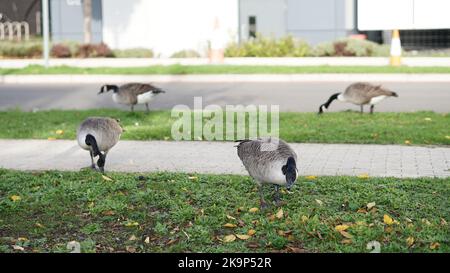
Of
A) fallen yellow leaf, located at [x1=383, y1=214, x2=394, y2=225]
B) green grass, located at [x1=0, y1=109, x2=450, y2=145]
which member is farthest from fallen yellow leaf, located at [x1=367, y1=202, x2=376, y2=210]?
green grass, located at [x1=0, y1=109, x2=450, y2=145]

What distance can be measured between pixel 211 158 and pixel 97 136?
1.87 meters

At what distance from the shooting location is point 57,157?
379 inches

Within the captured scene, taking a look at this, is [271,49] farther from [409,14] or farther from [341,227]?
[341,227]

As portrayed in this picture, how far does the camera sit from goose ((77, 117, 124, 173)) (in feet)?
26.2

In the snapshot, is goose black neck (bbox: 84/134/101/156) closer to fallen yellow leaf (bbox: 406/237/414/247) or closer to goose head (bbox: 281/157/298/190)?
goose head (bbox: 281/157/298/190)

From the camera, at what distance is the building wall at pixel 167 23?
28.3 meters

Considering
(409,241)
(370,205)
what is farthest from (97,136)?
(409,241)

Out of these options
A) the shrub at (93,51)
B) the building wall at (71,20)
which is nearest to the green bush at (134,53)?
the shrub at (93,51)

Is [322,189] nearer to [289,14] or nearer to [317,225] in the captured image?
[317,225]

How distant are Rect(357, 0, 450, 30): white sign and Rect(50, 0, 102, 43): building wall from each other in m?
10.3

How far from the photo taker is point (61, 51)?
26703 mm
